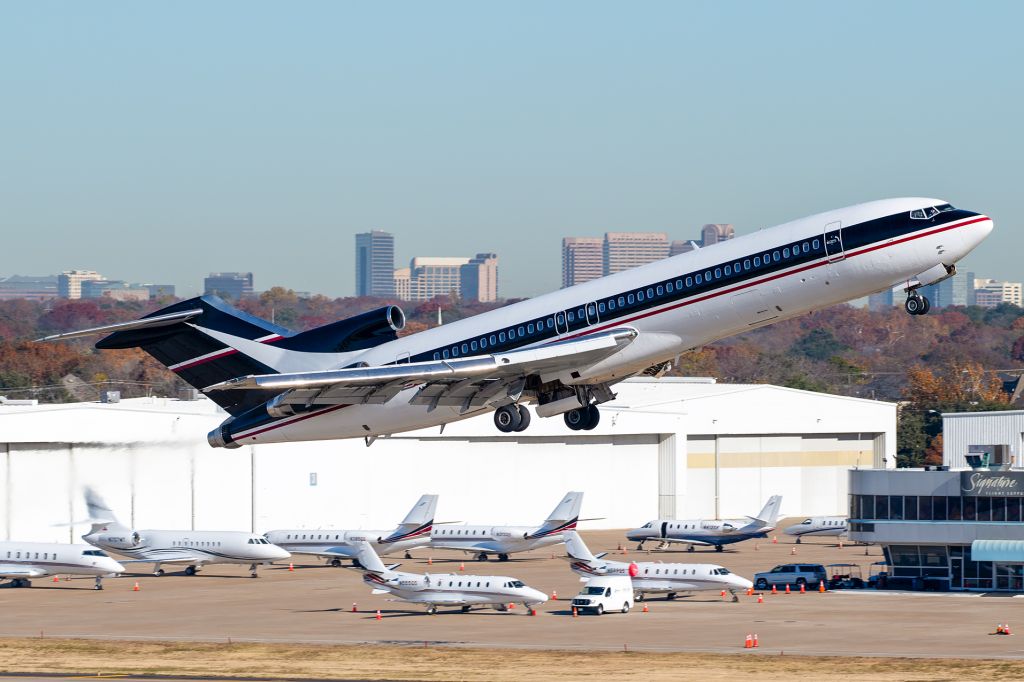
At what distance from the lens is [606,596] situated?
72.4 metres

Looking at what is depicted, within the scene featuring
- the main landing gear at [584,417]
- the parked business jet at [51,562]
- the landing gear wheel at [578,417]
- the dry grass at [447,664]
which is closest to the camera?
the main landing gear at [584,417]

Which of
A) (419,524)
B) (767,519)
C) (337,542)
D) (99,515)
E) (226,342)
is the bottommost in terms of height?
(337,542)

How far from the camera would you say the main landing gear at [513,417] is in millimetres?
49281

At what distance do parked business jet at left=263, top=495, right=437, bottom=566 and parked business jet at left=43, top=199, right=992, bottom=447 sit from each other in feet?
135

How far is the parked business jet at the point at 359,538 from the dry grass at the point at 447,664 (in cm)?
3092

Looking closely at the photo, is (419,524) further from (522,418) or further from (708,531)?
(522,418)

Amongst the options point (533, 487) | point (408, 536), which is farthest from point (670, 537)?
point (408, 536)

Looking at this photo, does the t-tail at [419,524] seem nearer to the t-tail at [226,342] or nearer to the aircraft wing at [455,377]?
the t-tail at [226,342]

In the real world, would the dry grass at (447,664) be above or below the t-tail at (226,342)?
below

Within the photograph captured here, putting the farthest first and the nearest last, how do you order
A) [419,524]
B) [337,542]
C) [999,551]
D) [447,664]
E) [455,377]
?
[337,542] → [419,524] → [999,551] → [447,664] → [455,377]

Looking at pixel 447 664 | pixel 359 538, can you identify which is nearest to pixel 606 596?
pixel 447 664

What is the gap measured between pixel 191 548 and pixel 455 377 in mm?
46909
